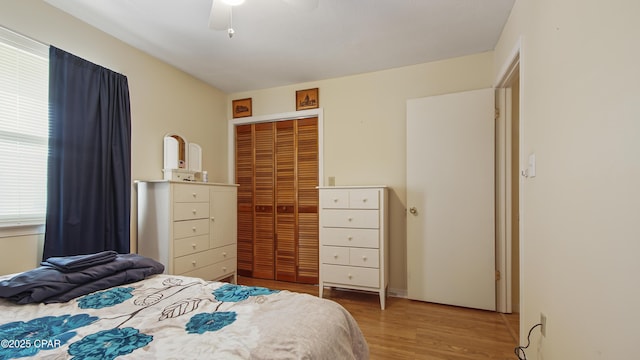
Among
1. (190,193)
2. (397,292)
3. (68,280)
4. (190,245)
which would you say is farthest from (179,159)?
(397,292)

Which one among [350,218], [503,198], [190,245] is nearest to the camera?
[503,198]

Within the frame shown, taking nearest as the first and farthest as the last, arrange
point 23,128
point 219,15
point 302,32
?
1. point 219,15
2. point 23,128
3. point 302,32

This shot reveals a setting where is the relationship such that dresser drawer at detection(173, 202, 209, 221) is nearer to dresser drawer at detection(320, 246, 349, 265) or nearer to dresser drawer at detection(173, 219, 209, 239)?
dresser drawer at detection(173, 219, 209, 239)

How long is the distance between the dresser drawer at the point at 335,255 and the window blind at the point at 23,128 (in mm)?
2230

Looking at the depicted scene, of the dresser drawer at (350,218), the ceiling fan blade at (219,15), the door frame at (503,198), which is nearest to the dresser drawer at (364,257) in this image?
the dresser drawer at (350,218)

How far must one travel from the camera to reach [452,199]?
8.61 ft

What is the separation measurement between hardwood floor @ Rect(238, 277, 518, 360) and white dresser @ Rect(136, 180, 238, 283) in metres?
1.37

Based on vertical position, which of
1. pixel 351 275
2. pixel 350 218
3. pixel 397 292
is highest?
pixel 350 218

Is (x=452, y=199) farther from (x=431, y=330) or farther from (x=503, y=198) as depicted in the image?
(x=431, y=330)

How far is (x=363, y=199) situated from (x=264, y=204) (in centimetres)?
145

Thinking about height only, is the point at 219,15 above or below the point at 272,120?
above

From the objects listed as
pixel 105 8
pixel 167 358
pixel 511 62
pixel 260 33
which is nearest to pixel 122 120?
pixel 105 8

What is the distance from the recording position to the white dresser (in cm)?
242

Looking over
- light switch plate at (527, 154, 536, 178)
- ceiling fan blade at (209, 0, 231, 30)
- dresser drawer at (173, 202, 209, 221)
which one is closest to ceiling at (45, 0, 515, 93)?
ceiling fan blade at (209, 0, 231, 30)
